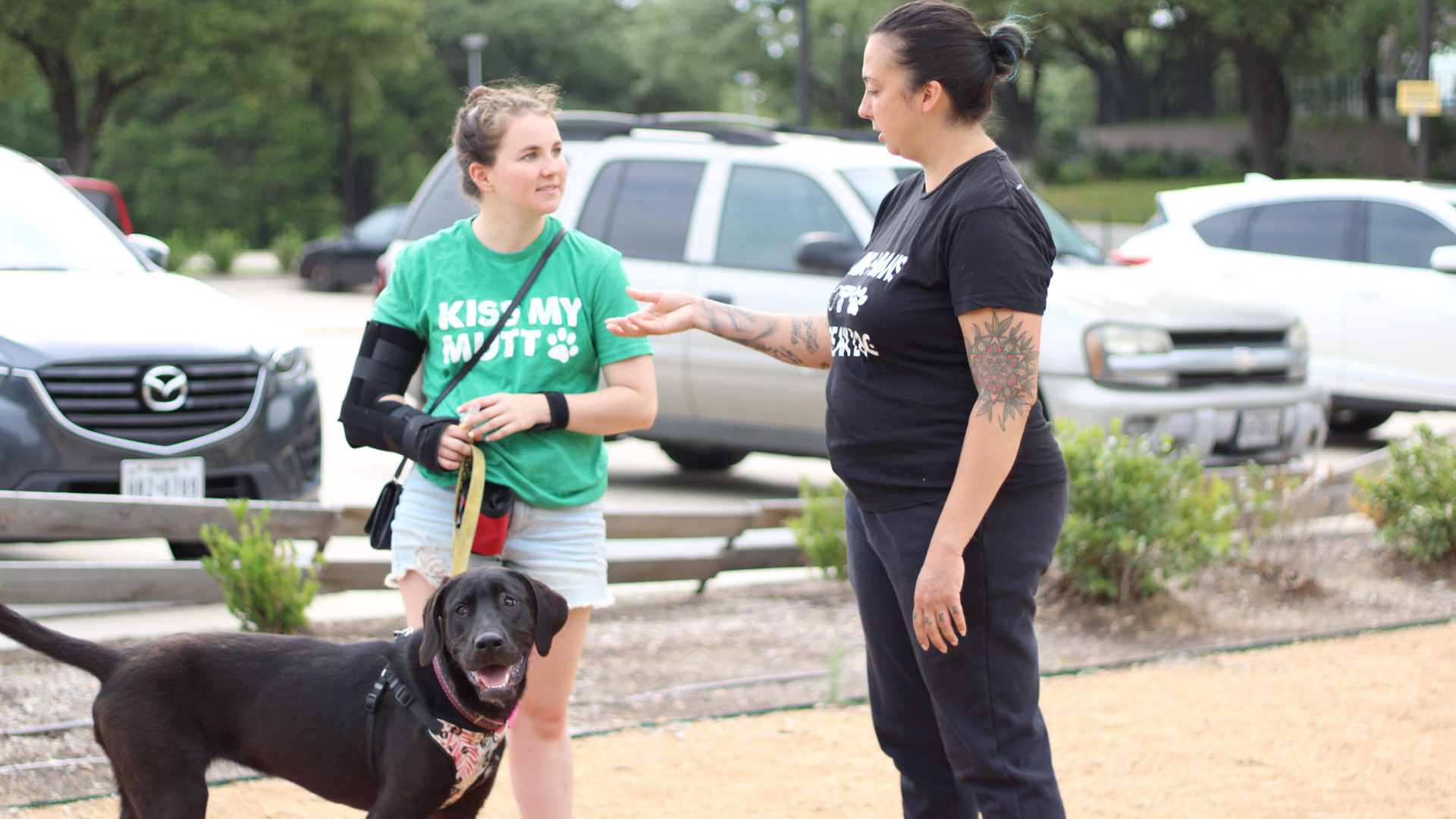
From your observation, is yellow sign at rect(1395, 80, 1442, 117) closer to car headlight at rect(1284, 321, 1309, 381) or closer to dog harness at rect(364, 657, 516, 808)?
car headlight at rect(1284, 321, 1309, 381)

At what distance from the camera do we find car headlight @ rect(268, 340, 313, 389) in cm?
614

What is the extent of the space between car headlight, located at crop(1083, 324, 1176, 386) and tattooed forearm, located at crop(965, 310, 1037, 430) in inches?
189

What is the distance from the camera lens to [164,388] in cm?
568

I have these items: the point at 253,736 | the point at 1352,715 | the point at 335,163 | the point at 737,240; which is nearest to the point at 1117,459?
the point at 1352,715

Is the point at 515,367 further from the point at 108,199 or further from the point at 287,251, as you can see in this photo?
the point at 287,251

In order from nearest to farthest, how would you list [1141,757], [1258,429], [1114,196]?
[1141,757] < [1258,429] < [1114,196]

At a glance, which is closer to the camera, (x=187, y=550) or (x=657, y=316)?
(x=657, y=316)

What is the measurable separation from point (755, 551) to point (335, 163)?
148 feet

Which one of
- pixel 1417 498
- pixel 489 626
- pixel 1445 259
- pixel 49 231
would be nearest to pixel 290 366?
pixel 49 231

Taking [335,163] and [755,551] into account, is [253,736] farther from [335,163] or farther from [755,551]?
[335,163]

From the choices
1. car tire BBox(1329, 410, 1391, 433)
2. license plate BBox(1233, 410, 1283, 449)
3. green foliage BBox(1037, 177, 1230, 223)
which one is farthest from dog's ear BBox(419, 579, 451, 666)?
green foliage BBox(1037, 177, 1230, 223)

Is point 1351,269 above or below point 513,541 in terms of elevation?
below

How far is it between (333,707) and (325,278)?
2582cm

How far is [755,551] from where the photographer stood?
6.53 m
